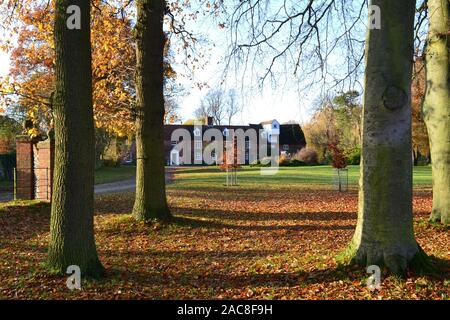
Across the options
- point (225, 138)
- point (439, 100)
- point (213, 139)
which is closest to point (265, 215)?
point (439, 100)

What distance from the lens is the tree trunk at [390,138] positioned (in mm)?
5246

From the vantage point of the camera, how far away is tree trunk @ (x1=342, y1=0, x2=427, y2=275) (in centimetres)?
525

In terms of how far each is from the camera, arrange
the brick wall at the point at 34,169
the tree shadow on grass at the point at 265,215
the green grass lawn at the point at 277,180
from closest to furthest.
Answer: the tree shadow on grass at the point at 265,215 → the brick wall at the point at 34,169 → the green grass lawn at the point at 277,180

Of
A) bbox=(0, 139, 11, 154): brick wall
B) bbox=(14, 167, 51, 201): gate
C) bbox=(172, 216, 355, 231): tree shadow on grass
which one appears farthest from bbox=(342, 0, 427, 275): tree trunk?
bbox=(0, 139, 11, 154): brick wall

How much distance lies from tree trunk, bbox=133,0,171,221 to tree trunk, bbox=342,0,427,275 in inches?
238

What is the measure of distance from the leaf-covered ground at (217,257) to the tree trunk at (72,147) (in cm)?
40

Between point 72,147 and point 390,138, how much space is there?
13.7 feet

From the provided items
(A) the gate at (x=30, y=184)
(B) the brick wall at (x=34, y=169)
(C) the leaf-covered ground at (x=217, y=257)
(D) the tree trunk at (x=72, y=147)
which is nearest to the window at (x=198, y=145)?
(B) the brick wall at (x=34, y=169)

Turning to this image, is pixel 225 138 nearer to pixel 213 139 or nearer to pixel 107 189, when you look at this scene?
pixel 213 139

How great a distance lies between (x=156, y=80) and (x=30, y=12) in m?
4.52

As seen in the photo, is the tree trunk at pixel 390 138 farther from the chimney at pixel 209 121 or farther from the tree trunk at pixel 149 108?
the chimney at pixel 209 121
